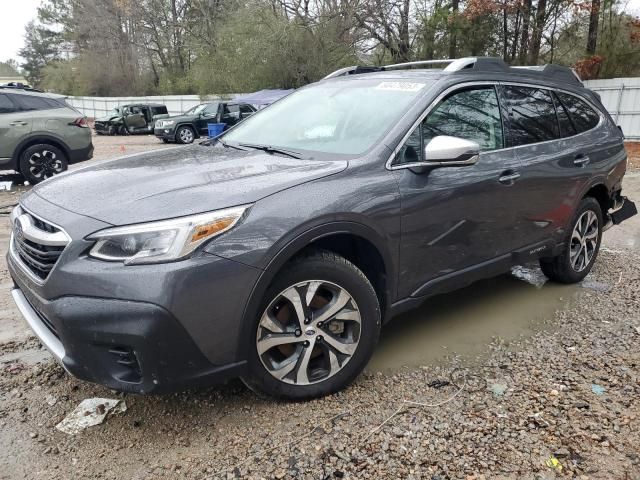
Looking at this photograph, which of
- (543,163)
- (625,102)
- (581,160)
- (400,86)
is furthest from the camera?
(625,102)

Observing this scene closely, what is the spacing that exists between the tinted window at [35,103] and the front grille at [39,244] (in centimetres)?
776

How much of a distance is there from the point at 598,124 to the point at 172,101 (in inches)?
1245

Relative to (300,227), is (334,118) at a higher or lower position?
higher

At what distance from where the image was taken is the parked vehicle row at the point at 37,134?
8891 mm

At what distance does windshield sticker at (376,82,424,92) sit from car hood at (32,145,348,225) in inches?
31.9

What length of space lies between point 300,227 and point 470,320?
77.0 inches

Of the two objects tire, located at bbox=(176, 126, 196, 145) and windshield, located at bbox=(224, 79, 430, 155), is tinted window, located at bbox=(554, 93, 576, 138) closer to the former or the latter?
windshield, located at bbox=(224, 79, 430, 155)

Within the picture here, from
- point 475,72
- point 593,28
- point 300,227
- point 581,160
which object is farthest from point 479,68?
point 593,28

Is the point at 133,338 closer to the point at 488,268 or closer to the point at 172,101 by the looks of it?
the point at 488,268

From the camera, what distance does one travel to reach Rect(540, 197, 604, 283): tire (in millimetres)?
4302

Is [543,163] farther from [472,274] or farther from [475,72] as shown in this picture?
[472,274]

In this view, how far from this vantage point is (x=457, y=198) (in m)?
3.11

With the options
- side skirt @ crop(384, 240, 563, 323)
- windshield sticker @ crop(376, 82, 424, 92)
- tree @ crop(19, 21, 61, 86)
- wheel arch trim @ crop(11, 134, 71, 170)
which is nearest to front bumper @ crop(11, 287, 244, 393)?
side skirt @ crop(384, 240, 563, 323)

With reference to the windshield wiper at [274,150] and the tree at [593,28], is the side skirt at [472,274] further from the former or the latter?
the tree at [593,28]
